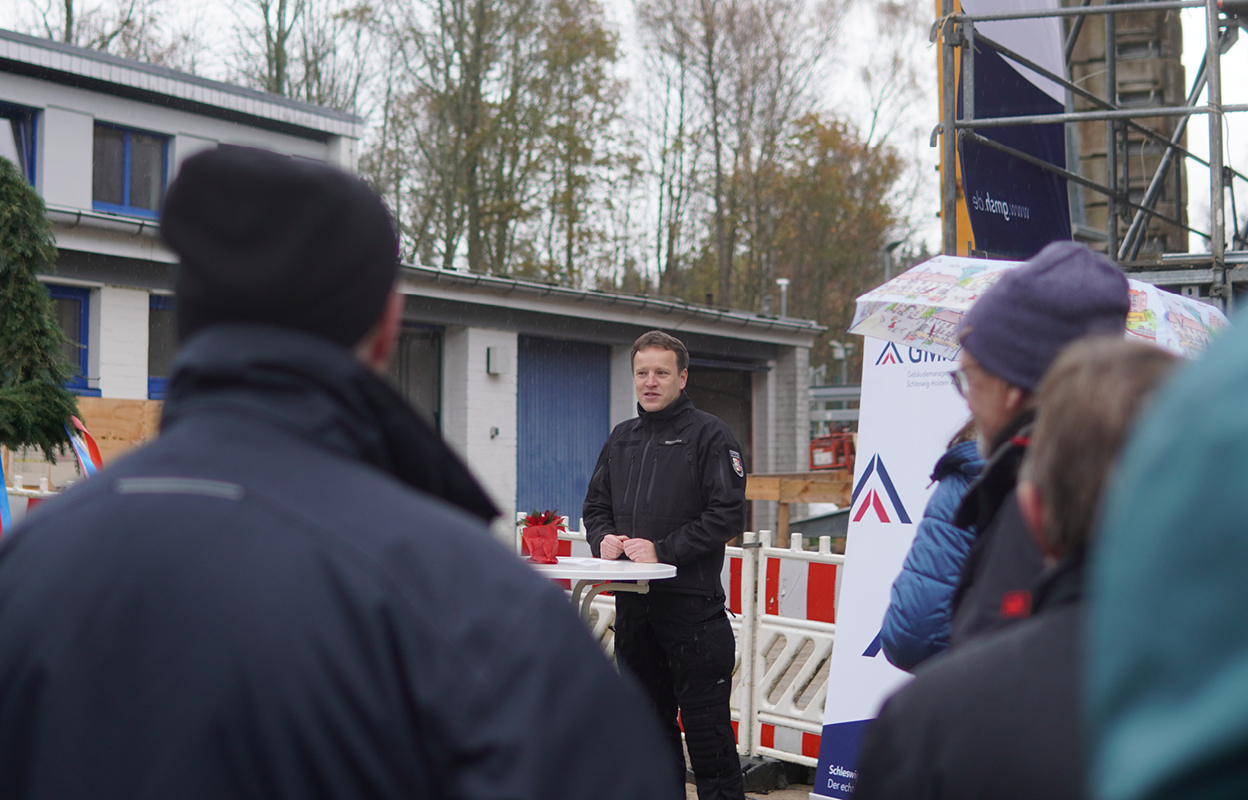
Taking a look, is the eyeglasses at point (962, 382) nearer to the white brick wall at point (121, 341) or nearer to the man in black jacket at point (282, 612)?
the man in black jacket at point (282, 612)

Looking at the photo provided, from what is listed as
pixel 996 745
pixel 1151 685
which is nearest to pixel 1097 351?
pixel 996 745

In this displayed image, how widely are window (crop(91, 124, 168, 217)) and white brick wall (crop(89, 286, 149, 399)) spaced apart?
10.5 ft

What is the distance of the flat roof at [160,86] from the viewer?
47.9ft

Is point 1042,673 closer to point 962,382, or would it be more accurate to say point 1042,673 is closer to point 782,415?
point 962,382

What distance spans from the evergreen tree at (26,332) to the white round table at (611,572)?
1.92 metres

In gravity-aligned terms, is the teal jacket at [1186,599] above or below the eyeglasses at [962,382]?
below

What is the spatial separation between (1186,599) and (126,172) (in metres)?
16.9

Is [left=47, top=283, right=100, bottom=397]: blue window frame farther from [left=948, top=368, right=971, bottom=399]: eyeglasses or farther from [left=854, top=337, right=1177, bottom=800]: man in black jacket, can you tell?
[left=854, top=337, right=1177, bottom=800]: man in black jacket

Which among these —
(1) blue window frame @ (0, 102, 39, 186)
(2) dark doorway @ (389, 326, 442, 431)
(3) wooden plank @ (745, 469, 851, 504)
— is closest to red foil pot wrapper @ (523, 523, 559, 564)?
(3) wooden plank @ (745, 469, 851, 504)

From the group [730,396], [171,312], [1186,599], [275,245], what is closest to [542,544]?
[275,245]

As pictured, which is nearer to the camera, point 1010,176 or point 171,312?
point 1010,176

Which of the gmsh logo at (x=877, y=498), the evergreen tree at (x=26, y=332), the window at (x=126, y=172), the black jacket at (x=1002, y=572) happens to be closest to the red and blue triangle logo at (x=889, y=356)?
the gmsh logo at (x=877, y=498)

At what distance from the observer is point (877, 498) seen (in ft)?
14.7

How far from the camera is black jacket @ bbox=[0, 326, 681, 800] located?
1009 millimetres
